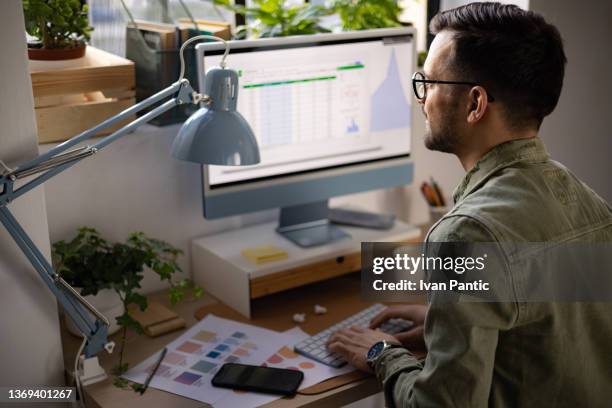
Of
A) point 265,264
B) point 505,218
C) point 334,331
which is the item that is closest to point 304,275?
point 265,264

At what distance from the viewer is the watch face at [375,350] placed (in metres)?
1.54

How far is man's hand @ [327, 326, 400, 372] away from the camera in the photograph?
1561 mm

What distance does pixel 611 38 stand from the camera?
2402 mm

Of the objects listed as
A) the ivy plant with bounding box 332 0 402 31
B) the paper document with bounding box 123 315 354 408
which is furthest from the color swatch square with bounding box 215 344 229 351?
the ivy plant with bounding box 332 0 402 31

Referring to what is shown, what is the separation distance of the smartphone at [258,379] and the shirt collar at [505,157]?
48 centimetres

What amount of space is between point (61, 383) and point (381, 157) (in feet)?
3.17

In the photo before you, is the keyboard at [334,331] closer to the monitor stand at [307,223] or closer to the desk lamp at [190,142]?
the monitor stand at [307,223]

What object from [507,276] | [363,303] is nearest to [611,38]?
[363,303]

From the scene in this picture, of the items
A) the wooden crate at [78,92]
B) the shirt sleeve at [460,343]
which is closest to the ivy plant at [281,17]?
the wooden crate at [78,92]

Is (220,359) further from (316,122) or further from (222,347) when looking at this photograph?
(316,122)

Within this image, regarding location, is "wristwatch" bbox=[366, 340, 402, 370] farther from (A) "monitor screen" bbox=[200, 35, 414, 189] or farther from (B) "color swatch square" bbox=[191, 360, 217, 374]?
(A) "monitor screen" bbox=[200, 35, 414, 189]

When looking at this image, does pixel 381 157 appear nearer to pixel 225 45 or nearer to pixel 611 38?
pixel 225 45

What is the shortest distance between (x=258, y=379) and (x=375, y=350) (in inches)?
9.2

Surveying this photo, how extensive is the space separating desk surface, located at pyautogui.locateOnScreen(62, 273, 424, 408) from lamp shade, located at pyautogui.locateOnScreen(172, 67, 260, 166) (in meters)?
0.45
